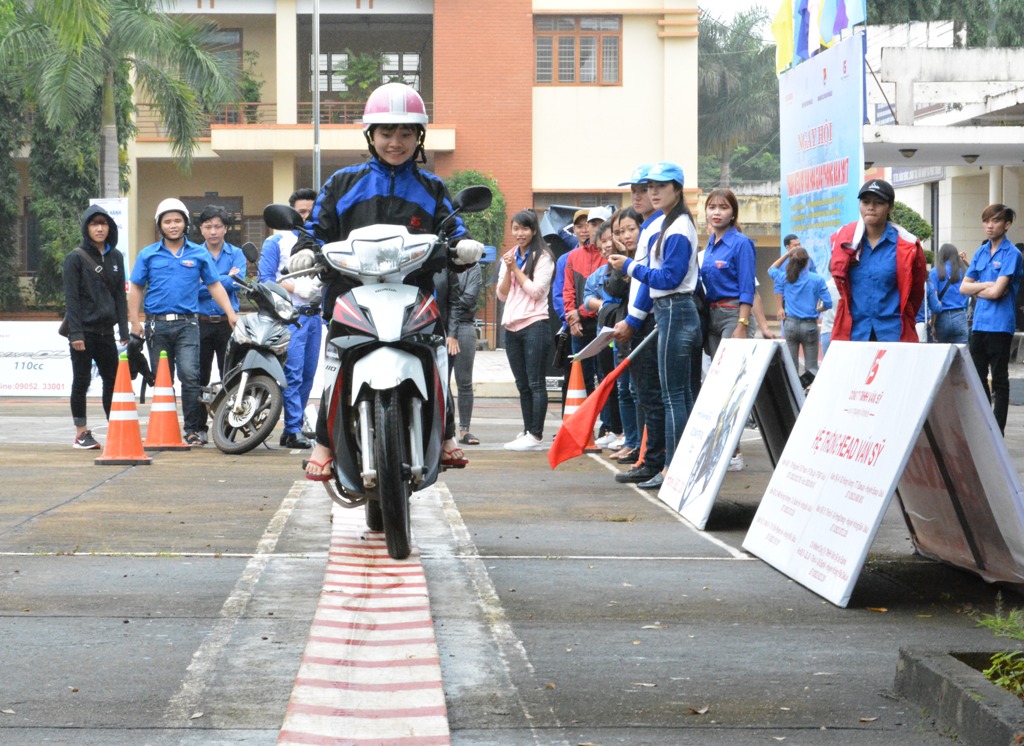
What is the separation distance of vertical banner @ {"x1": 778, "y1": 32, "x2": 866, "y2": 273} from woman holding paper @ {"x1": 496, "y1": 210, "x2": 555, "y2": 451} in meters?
4.98

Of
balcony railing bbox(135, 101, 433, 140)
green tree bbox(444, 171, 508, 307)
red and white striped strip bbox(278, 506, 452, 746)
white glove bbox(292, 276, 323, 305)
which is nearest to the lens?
red and white striped strip bbox(278, 506, 452, 746)

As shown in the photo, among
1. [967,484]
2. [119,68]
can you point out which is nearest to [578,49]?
[119,68]

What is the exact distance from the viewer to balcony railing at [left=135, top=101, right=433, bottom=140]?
3994 centimetres

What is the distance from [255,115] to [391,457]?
36147mm

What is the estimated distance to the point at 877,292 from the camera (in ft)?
25.8

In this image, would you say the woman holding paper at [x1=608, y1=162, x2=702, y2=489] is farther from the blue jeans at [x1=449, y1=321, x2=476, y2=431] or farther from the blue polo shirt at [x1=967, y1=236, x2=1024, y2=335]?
the blue polo shirt at [x1=967, y1=236, x2=1024, y2=335]

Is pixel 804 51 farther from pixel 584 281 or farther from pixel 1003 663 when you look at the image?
pixel 1003 663

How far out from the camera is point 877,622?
5.35m

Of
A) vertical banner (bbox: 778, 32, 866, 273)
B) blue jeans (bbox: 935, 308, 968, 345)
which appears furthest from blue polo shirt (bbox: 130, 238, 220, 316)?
vertical banner (bbox: 778, 32, 866, 273)

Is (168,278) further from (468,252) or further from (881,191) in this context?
(881,191)

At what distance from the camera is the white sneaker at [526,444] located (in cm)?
1201

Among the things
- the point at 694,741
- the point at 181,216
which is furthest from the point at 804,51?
the point at 694,741

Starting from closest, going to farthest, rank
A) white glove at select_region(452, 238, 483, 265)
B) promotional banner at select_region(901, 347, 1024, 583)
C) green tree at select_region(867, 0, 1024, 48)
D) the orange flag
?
promotional banner at select_region(901, 347, 1024, 583) < white glove at select_region(452, 238, 483, 265) < the orange flag < green tree at select_region(867, 0, 1024, 48)

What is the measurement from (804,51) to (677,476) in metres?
11.5
